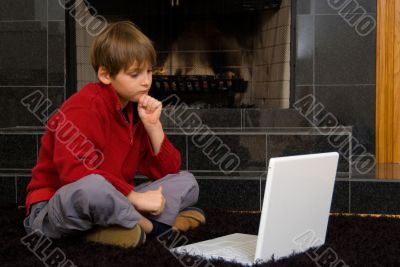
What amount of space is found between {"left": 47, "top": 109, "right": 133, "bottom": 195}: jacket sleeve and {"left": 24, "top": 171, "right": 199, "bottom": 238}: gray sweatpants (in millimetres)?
37

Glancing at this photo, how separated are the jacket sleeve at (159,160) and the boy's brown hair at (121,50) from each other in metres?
0.23

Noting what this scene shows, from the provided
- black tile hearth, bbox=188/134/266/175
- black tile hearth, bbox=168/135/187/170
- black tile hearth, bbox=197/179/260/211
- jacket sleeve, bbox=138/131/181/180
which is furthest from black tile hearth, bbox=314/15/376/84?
jacket sleeve, bbox=138/131/181/180

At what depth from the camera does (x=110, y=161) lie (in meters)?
1.61

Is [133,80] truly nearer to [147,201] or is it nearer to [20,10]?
[147,201]

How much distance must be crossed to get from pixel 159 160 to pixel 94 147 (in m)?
0.24

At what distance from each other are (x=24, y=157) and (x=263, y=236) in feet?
5.04

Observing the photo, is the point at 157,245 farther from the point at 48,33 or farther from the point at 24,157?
the point at 48,33

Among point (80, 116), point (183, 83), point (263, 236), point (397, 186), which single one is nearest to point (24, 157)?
point (183, 83)

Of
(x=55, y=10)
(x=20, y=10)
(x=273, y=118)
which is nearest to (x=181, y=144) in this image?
(x=273, y=118)

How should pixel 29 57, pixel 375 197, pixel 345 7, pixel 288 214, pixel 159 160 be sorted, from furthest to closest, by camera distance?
pixel 29 57
pixel 345 7
pixel 375 197
pixel 159 160
pixel 288 214

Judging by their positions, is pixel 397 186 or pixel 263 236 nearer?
pixel 263 236

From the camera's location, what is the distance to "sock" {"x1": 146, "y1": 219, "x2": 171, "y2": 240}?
1603mm

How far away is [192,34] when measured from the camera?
10.7ft

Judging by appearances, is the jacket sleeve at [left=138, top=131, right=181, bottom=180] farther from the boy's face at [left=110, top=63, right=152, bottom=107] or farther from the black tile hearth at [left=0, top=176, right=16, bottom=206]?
the black tile hearth at [left=0, top=176, right=16, bottom=206]
